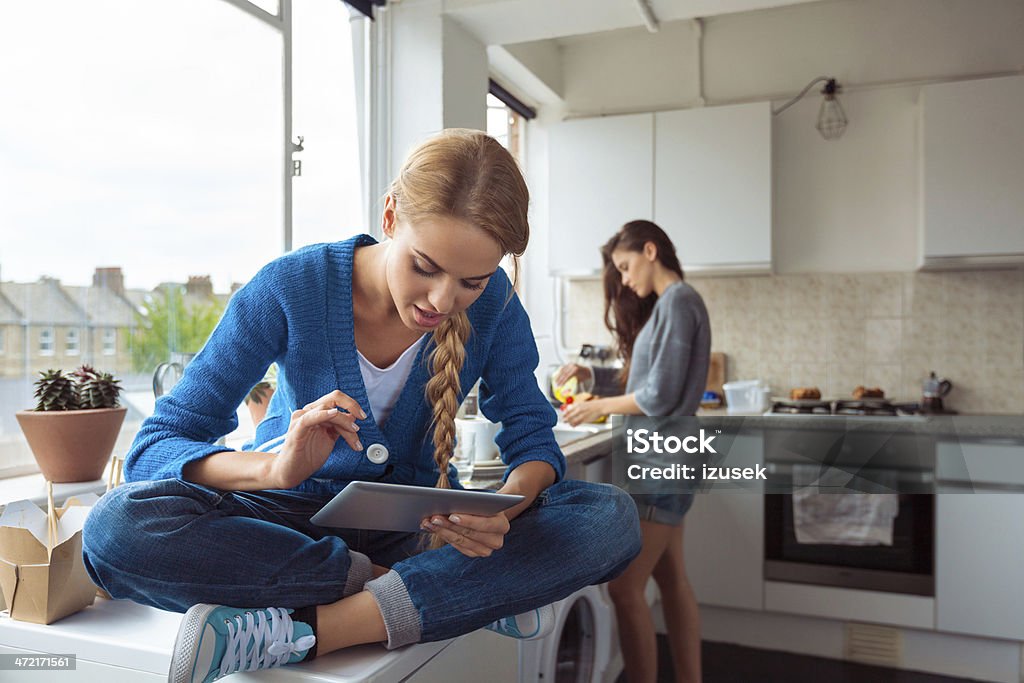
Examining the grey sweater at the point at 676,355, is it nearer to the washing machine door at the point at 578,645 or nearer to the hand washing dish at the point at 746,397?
the washing machine door at the point at 578,645

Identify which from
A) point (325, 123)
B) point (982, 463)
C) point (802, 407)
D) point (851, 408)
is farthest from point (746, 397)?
point (325, 123)

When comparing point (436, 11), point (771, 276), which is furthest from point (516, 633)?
point (771, 276)

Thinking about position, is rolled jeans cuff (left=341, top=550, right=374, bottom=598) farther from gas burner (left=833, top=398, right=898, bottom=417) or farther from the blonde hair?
gas burner (left=833, top=398, right=898, bottom=417)

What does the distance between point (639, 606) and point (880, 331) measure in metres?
1.82

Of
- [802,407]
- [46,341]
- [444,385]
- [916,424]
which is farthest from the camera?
[802,407]

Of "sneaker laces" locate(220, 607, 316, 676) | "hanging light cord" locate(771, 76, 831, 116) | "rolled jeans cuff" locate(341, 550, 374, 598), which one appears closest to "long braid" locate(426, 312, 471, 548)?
"rolled jeans cuff" locate(341, 550, 374, 598)

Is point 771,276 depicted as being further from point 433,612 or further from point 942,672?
point 433,612

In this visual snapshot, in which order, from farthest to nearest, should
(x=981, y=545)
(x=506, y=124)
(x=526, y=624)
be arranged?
1. (x=506, y=124)
2. (x=981, y=545)
3. (x=526, y=624)

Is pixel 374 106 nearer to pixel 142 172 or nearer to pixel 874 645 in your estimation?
pixel 142 172

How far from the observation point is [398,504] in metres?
1.00

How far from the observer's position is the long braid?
4.23 feet

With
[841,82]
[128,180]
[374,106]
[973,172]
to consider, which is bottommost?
[128,180]

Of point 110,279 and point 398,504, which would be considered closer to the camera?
point 398,504

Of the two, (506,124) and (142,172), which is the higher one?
(506,124)
